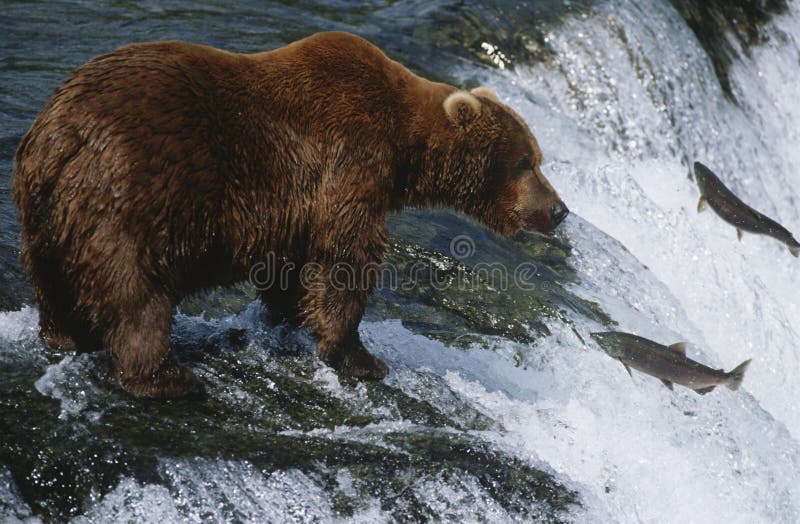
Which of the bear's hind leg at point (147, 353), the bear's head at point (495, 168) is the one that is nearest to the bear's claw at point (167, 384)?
the bear's hind leg at point (147, 353)

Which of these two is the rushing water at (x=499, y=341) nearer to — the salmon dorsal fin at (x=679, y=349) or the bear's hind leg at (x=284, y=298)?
the bear's hind leg at (x=284, y=298)

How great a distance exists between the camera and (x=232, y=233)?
188 inches

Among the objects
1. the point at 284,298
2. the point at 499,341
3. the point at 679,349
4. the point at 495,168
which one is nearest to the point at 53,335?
the point at 284,298

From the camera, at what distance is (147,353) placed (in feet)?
14.9

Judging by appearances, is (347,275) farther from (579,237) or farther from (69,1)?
(69,1)

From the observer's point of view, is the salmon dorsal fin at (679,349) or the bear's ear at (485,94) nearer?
the bear's ear at (485,94)

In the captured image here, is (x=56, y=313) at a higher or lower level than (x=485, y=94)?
lower

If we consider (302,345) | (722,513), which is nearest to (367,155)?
(302,345)

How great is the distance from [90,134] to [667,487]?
381 cm

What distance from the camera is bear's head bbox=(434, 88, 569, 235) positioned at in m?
5.64

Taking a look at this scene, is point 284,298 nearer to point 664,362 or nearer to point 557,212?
point 557,212

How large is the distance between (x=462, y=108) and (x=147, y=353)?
7.32ft

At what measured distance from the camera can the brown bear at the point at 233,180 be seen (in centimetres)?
431

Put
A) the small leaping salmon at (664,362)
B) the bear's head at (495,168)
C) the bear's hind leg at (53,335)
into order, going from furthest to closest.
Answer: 1. the small leaping salmon at (664,362)
2. the bear's head at (495,168)
3. the bear's hind leg at (53,335)
